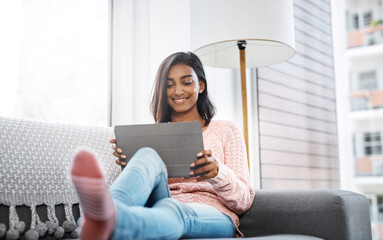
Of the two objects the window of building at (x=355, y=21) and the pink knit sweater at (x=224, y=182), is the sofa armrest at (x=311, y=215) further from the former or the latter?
the window of building at (x=355, y=21)

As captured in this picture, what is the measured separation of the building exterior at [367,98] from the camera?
8.18 ft

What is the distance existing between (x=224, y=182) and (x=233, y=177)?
5cm

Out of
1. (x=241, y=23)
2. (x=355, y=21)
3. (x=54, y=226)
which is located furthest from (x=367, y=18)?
(x=54, y=226)

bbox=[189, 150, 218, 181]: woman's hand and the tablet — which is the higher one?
the tablet

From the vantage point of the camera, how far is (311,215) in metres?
1.40

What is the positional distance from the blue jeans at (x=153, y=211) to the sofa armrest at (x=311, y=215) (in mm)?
124

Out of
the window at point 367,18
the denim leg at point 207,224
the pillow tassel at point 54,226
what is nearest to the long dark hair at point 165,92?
the denim leg at point 207,224

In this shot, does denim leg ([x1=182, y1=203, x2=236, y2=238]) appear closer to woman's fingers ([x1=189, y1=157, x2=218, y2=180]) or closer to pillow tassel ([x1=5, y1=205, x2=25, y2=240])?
woman's fingers ([x1=189, y1=157, x2=218, y2=180])

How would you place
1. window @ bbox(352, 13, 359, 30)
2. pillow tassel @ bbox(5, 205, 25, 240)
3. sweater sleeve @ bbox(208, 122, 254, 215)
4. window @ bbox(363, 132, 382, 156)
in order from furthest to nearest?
window @ bbox(352, 13, 359, 30) < window @ bbox(363, 132, 382, 156) < sweater sleeve @ bbox(208, 122, 254, 215) < pillow tassel @ bbox(5, 205, 25, 240)

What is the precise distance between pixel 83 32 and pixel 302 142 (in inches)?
57.1

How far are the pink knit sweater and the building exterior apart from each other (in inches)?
45.9

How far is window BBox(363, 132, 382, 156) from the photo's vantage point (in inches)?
98.1

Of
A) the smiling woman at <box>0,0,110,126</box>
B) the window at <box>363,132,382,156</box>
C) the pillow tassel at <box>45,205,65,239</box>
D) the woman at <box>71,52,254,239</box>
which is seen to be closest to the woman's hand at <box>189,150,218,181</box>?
the woman at <box>71,52,254,239</box>

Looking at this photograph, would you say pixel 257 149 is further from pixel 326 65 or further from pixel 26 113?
pixel 26 113
